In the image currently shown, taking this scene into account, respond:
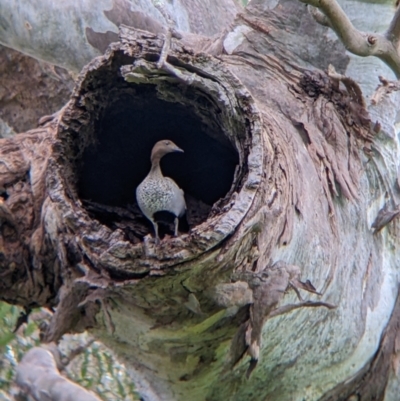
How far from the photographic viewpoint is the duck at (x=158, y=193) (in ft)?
5.93

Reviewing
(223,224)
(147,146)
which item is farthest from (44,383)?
(147,146)

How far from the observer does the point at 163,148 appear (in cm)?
190

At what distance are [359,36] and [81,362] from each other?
215cm

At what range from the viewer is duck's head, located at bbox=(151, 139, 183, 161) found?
6.21 ft

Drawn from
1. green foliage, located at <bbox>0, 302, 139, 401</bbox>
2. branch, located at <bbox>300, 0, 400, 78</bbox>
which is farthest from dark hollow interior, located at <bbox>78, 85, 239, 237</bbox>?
green foliage, located at <bbox>0, 302, 139, 401</bbox>

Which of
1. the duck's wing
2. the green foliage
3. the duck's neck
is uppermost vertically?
the duck's neck

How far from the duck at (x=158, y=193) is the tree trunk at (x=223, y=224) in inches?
1.9

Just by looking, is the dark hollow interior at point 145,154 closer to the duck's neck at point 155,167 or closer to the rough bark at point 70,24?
the duck's neck at point 155,167

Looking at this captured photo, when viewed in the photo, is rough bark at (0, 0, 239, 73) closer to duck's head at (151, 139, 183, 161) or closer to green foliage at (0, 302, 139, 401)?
duck's head at (151, 139, 183, 161)

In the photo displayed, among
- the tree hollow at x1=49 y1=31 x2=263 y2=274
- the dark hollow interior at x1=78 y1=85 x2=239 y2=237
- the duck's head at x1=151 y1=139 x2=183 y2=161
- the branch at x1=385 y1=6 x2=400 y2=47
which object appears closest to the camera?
the tree hollow at x1=49 y1=31 x2=263 y2=274

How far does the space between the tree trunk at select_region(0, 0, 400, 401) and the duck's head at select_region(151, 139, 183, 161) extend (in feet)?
0.15

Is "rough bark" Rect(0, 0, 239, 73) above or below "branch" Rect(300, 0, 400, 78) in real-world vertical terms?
below

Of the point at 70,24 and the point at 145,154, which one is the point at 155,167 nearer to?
the point at 145,154

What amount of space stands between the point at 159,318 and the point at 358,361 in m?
0.71
